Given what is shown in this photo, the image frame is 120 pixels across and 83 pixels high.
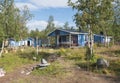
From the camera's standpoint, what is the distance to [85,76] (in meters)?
17.8

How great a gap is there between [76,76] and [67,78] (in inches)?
29.0

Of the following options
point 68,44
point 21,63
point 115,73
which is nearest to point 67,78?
point 115,73

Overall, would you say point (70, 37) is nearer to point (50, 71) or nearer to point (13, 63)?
point (13, 63)

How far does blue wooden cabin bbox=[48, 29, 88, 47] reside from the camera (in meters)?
50.6

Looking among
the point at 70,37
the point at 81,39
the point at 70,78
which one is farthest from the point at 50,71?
the point at 81,39

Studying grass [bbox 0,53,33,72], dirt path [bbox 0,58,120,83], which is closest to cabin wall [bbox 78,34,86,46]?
grass [bbox 0,53,33,72]

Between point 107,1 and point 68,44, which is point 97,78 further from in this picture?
point 68,44

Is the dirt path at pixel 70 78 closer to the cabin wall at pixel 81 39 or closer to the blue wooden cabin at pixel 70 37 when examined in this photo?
the blue wooden cabin at pixel 70 37

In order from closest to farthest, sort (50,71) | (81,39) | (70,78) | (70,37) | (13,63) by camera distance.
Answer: (70,78) < (50,71) < (13,63) < (70,37) < (81,39)

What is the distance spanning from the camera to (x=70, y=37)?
4972cm

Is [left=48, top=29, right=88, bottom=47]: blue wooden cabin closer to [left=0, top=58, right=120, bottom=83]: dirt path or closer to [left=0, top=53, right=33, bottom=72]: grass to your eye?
[left=0, top=53, right=33, bottom=72]: grass

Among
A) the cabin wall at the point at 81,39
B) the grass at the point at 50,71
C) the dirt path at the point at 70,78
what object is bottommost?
the dirt path at the point at 70,78

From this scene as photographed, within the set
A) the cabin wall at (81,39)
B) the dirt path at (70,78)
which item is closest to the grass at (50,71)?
the dirt path at (70,78)

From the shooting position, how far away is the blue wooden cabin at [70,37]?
50569 millimetres
